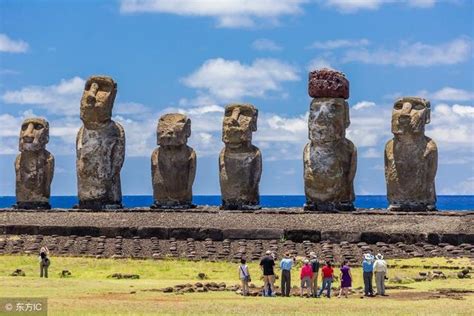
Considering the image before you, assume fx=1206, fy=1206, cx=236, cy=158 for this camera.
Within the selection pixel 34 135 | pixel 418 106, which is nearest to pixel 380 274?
pixel 418 106

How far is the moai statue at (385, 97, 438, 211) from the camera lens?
42000mm

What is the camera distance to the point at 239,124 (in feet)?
146

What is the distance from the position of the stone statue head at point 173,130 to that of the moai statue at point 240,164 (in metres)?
1.72

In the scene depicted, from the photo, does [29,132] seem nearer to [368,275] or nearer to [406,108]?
[406,108]

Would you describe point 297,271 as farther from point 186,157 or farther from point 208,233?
point 186,157

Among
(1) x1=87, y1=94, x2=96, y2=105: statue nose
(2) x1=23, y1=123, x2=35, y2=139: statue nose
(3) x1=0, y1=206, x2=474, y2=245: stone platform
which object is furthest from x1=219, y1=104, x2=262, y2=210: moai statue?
(2) x1=23, y1=123, x2=35, y2=139: statue nose

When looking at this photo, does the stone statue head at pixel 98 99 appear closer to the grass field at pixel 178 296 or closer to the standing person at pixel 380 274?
the grass field at pixel 178 296

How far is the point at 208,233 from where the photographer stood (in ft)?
130

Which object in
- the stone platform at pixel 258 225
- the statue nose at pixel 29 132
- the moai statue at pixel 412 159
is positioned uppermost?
the statue nose at pixel 29 132

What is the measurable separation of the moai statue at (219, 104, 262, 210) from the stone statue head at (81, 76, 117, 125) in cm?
461

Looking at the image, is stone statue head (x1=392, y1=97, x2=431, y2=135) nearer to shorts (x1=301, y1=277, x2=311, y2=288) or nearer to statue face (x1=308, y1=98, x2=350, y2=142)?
statue face (x1=308, y1=98, x2=350, y2=142)

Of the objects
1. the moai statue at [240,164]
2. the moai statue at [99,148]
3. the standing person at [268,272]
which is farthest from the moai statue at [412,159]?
the standing person at [268,272]

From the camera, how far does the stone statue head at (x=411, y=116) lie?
137 ft

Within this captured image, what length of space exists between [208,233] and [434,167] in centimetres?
855
